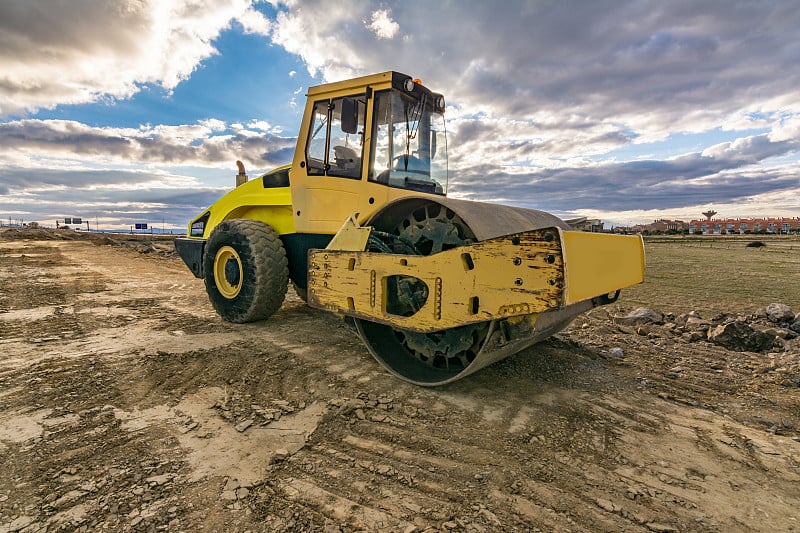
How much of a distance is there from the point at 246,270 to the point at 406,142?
2.37m

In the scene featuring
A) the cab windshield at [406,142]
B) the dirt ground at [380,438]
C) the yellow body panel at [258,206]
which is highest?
the cab windshield at [406,142]

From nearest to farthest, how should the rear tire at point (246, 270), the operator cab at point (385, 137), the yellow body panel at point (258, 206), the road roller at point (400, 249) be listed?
the road roller at point (400, 249), the operator cab at point (385, 137), the rear tire at point (246, 270), the yellow body panel at point (258, 206)

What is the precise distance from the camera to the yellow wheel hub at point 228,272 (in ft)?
17.6

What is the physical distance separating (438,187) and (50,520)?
13.8ft

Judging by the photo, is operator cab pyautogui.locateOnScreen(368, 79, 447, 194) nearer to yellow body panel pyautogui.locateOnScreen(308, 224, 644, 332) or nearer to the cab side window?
the cab side window

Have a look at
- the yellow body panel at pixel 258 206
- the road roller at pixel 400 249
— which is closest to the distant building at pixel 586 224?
the road roller at pixel 400 249

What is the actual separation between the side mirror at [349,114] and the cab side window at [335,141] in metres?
0.01

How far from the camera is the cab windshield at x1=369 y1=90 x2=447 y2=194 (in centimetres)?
441

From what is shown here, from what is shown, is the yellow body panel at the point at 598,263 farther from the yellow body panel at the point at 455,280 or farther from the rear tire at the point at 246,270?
the rear tire at the point at 246,270

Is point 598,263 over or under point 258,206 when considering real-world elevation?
under

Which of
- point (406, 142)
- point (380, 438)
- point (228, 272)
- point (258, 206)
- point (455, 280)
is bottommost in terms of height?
point (380, 438)

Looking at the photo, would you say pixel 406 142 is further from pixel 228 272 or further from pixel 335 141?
pixel 228 272

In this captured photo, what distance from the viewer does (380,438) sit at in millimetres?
2674

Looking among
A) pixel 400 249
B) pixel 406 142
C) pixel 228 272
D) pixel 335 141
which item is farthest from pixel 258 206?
pixel 400 249
